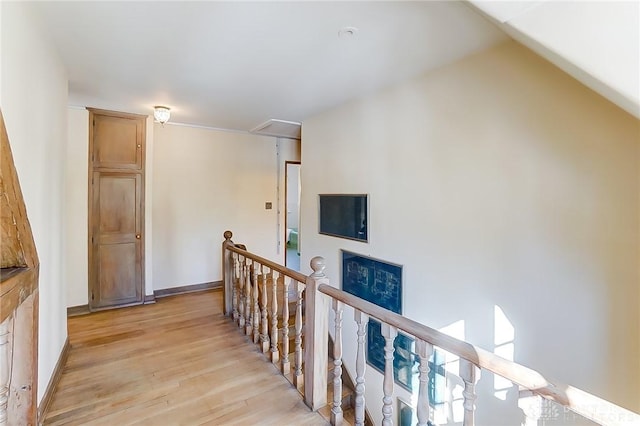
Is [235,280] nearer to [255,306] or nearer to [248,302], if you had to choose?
A: [248,302]

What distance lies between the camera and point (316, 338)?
1932 millimetres

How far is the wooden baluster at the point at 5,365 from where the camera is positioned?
3.88ft

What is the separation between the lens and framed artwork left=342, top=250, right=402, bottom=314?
2994 mm

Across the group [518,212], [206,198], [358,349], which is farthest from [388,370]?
[206,198]

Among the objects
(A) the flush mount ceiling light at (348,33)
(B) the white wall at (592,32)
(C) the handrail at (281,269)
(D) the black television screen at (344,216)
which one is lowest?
(C) the handrail at (281,269)

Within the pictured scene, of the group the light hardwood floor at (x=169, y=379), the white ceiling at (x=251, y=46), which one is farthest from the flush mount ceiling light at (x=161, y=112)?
the light hardwood floor at (x=169, y=379)

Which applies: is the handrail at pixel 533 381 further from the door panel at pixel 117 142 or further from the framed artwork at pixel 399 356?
the door panel at pixel 117 142

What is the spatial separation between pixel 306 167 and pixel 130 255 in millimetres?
2519

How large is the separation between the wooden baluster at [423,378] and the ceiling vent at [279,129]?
3.57 meters

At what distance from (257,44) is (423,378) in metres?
2.25

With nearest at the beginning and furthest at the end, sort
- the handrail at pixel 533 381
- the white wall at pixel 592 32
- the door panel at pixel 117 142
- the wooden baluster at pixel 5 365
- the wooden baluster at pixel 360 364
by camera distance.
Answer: the handrail at pixel 533 381, the white wall at pixel 592 32, the wooden baluster at pixel 5 365, the wooden baluster at pixel 360 364, the door panel at pixel 117 142

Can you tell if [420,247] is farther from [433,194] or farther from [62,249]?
[62,249]

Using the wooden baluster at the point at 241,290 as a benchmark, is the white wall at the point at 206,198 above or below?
above

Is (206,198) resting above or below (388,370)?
above
